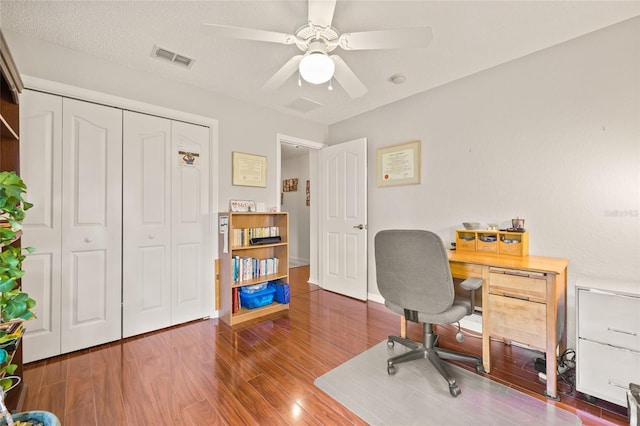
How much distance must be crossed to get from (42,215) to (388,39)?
278cm

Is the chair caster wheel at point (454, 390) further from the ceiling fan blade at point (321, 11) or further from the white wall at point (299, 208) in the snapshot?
the white wall at point (299, 208)

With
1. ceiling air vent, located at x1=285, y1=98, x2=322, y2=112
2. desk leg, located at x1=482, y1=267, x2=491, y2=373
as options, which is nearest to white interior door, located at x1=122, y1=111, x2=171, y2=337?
ceiling air vent, located at x1=285, y1=98, x2=322, y2=112

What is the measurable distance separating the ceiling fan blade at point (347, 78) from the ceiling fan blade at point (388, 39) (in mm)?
104

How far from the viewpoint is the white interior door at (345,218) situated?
11.5 ft

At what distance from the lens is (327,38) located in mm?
1677

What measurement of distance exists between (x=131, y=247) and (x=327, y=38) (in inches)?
95.0

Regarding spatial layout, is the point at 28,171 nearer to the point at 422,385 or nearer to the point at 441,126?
the point at 422,385

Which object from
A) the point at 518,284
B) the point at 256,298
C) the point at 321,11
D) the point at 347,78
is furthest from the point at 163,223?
the point at 518,284

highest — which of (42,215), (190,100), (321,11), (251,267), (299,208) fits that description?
(190,100)

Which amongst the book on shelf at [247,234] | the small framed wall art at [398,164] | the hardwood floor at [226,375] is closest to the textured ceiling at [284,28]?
the small framed wall art at [398,164]

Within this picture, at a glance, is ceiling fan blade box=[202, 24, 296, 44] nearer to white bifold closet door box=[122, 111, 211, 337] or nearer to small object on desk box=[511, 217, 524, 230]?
white bifold closet door box=[122, 111, 211, 337]

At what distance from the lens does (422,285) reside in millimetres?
1754

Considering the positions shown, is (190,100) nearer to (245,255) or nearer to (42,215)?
(42,215)

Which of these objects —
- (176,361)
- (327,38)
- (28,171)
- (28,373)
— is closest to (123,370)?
(176,361)
